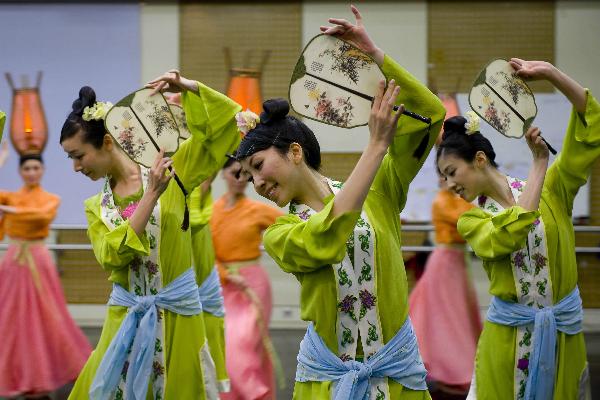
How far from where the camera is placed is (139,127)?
3.56m

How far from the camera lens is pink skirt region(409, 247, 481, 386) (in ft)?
18.7

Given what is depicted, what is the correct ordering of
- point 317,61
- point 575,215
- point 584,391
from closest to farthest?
point 317,61
point 584,391
point 575,215

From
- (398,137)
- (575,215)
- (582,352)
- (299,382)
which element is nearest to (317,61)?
(398,137)

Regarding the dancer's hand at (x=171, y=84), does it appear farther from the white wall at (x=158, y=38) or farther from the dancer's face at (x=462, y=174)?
the white wall at (x=158, y=38)

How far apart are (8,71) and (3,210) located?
1.99 metres

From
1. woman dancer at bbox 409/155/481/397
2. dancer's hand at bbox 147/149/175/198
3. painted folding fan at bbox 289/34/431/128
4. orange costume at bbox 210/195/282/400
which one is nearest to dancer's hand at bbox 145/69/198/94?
dancer's hand at bbox 147/149/175/198

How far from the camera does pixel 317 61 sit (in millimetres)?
2584

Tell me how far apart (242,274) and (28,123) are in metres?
2.18

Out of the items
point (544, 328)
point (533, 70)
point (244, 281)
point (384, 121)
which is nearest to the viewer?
point (384, 121)

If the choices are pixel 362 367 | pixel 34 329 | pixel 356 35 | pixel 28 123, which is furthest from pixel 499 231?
pixel 28 123

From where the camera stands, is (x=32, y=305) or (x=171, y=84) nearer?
(x=171, y=84)

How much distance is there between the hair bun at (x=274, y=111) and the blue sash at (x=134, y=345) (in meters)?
1.13

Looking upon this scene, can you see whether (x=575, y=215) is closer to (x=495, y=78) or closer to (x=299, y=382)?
(x=495, y=78)

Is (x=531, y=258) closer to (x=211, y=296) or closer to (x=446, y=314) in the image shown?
(x=211, y=296)
